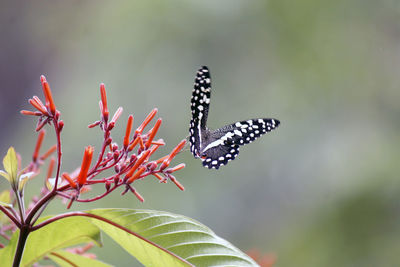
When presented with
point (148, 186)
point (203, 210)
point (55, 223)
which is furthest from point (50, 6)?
point (55, 223)

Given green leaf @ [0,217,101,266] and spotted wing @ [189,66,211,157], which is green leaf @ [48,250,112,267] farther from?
spotted wing @ [189,66,211,157]

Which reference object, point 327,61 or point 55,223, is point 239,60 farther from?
point 55,223

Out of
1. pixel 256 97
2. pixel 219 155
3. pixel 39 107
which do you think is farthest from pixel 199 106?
pixel 256 97

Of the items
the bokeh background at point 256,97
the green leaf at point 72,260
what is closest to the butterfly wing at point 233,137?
the green leaf at point 72,260

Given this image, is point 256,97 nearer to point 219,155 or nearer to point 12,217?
point 219,155

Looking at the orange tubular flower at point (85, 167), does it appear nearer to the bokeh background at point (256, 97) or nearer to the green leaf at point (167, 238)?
the green leaf at point (167, 238)
